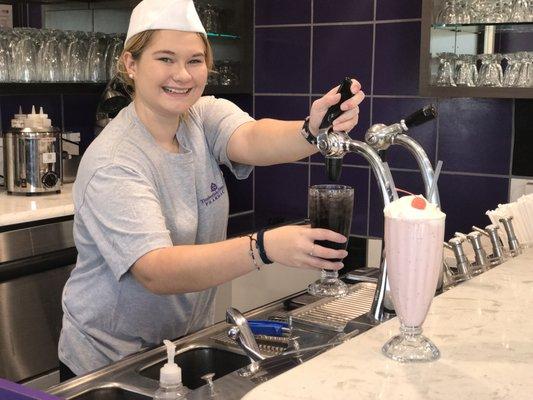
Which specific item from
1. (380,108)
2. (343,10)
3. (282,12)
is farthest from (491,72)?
(282,12)

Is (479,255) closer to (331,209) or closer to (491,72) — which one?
(331,209)

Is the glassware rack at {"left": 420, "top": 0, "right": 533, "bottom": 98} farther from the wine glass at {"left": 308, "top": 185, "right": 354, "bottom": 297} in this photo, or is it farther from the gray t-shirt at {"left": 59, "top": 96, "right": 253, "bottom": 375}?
the wine glass at {"left": 308, "top": 185, "right": 354, "bottom": 297}

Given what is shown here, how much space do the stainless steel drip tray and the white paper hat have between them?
73 centimetres

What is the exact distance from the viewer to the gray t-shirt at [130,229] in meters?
1.77

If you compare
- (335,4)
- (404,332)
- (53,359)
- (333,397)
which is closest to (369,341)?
(404,332)

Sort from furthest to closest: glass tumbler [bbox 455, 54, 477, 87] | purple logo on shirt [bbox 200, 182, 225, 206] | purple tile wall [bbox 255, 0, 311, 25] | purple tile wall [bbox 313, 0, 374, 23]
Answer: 1. purple tile wall [bbox 255, 0, 311, 25]
2. purple tile wall [bbox 313, 0, 374, 23]
3. glass tumbler [bbox 455, 54, 477, 87]
4. purple logo on shirt [bbox 200, 182, 225, 206]

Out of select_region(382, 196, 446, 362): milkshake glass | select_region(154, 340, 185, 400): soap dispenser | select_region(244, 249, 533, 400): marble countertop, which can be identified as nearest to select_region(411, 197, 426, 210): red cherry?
select_region(382, 196, 446, 362): milkshake glass

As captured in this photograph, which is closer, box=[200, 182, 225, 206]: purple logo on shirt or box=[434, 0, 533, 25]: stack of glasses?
box=[200, 182, 225, 206]: purple logo on shirt

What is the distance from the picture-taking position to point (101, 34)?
3.66 metres

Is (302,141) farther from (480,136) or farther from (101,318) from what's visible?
(480,136)

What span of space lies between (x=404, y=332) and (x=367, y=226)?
2.80 metres

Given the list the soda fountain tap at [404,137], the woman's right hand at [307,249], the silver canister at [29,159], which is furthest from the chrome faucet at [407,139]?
the silver canister at [29,159]

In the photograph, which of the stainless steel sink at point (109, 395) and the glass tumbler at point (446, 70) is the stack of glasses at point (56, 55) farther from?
the stainless steel sink at point (109, 395)

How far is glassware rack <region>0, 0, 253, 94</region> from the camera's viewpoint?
3.37 m
